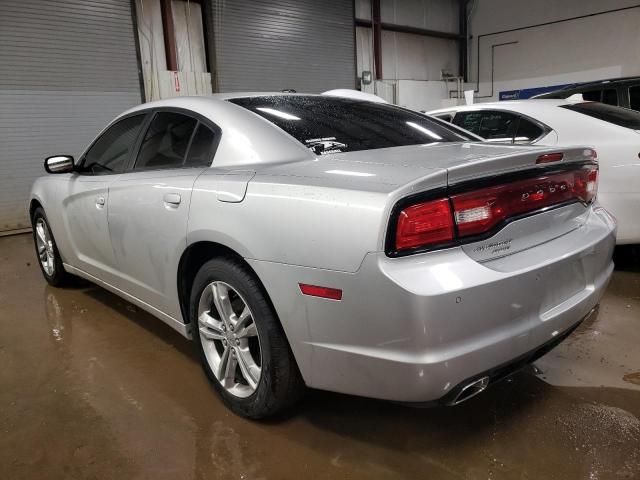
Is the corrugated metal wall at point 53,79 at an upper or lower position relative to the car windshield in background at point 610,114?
upper

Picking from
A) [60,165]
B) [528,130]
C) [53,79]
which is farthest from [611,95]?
[53,79]

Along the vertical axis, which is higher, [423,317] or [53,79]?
[53,79]

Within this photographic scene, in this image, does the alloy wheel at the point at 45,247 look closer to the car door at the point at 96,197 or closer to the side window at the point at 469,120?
the car door at the point at 96,197

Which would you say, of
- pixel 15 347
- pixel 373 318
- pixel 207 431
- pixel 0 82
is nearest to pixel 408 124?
pixel 373 318

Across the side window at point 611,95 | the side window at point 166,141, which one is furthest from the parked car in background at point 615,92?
the side window at point 166,141

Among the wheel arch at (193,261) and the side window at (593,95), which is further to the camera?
the side window at (593,95)

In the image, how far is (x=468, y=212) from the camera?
1.50 m

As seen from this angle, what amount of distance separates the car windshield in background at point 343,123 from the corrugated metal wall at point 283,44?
7.33 m

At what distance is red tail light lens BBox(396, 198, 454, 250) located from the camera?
1.43 metres

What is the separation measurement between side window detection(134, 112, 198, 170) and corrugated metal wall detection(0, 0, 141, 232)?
19.4 feet

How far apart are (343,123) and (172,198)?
0.82 m

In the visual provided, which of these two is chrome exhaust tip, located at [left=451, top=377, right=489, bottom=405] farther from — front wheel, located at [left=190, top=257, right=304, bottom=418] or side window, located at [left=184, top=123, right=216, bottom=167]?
side window, located at [left=184, top=123, right=216, bottom=167]

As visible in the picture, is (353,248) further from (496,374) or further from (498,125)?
(498,125)

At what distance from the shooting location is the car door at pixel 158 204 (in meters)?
2.13
